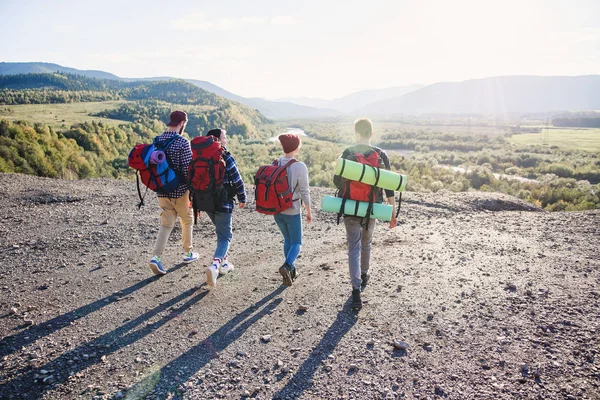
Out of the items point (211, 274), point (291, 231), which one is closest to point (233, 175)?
point (291, 231)

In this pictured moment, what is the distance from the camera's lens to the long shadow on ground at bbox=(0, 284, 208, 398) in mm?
3270

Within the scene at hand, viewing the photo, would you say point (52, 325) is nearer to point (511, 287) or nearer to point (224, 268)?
point (224, 268)

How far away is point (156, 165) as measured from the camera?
4.96 metres

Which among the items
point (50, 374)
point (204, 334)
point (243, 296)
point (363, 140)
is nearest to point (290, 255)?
point (243, 296)

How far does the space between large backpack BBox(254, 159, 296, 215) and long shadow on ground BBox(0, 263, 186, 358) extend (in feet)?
7.70

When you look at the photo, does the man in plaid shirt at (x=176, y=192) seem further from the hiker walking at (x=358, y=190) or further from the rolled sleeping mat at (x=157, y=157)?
the hiker walking at (x=358, y=190)

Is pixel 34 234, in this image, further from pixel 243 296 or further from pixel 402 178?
pixel 402 178

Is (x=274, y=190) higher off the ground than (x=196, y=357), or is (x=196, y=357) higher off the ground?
(x=274, y=190)

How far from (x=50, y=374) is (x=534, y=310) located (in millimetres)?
5426

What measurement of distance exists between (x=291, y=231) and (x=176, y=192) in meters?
1.74

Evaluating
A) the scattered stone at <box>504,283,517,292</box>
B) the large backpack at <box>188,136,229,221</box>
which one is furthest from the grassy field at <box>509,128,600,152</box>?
the large backpack at <box>188,136,229,221</box>

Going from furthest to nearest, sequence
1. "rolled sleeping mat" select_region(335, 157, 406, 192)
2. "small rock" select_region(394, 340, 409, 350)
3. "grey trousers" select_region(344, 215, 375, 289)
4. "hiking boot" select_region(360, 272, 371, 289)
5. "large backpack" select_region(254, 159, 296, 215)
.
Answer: "hiking boot" select_region(360, 272, 371, 289) < "large backpack" select_region(254, 159, 296, 215) < "grey trousers" select_region(344, 215, 375, 289) < "rolled sleeping mat" select_region(335, 157, 406, 192) < "small rock" select_region(394, 340, 409, 350)

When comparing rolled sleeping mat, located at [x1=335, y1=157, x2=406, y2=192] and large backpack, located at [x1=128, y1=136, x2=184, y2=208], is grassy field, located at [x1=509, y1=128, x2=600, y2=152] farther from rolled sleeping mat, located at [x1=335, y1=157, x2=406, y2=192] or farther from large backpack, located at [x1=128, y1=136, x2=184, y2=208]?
large backpack, located at [x1=128, y1=136, x2=184, y2=208]

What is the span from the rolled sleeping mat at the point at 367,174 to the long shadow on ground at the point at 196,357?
2.03 metres
